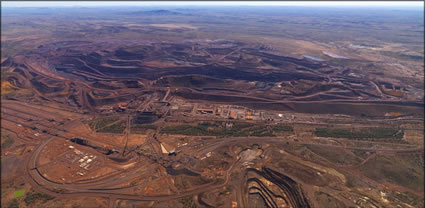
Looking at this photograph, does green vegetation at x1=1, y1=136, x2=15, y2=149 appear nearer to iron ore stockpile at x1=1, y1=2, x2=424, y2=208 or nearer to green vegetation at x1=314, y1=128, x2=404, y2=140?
iron ore stockpile at x1=1, y1=2, x2=424, y2=208

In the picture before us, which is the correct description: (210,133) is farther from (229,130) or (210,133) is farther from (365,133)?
(365,133)

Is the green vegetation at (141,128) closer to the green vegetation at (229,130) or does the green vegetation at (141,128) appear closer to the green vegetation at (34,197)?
the green vegetation at (229,130)

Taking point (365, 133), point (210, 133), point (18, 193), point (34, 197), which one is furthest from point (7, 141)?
point (365, 133)

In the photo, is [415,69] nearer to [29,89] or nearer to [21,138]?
[21,138]

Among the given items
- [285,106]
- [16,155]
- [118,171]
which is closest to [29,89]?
[16,155]

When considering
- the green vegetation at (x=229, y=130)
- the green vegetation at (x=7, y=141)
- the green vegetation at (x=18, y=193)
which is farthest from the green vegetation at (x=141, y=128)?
the green vegetation at (x=7, y=141)

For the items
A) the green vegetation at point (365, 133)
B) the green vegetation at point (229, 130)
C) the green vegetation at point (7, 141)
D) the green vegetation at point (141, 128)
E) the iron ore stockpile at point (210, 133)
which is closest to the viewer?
the iron ore stockpile at point (210, 133)
